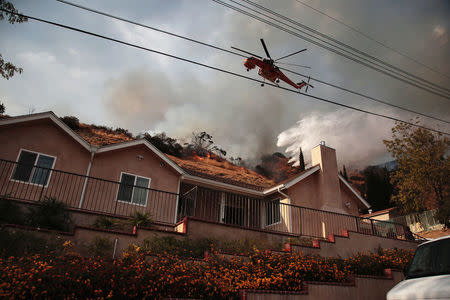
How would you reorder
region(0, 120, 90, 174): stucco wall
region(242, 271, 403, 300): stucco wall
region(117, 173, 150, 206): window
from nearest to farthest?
region(242, 271, 403, 300): stucco wall
region(0, 120, 90, 174): stucco wall
region(117, 173, 150, 206): window

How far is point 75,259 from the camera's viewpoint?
862cm

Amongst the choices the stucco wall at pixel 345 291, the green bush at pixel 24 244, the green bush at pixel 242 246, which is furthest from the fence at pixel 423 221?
the green bush at pixel 24 244

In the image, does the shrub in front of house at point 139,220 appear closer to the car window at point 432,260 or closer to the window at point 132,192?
the window at point 132,192

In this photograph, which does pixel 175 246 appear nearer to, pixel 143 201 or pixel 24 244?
pixel 24 244

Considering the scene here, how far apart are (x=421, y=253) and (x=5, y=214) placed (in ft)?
37.0

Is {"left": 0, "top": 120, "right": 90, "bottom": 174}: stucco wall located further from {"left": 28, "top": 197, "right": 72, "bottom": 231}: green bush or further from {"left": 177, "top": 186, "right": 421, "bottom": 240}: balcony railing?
{"left": 177, "top": 186, "right": 421, "bottom": 240}: balcony railing

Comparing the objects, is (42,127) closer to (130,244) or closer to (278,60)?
(130,244)

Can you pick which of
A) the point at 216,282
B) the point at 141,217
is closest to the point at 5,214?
the point at 141,217

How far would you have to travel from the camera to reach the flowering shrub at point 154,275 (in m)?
6.95

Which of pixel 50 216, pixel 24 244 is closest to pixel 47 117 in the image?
pixel 50 216

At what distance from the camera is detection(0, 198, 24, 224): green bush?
9885 mm

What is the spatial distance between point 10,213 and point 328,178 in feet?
53.4

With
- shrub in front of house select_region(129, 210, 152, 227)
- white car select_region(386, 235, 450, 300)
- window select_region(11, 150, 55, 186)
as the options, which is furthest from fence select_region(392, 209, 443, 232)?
window select_region(11, 150, 55, 186)

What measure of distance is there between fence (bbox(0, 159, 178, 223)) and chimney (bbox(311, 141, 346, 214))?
889cm
